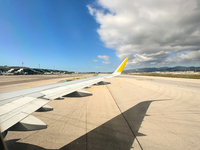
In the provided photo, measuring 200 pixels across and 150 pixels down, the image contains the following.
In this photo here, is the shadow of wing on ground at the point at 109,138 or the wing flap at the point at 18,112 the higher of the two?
the wing flap at the point at 18,112

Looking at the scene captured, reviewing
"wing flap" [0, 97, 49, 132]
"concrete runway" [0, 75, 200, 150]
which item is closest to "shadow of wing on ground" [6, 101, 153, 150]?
"concrete runway" [0, 75, 200, 150]

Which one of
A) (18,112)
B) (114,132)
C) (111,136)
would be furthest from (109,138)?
(18,112)

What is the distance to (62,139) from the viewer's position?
3.36m

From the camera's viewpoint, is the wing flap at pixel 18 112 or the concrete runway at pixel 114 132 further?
the concrete runway at pixel 114 132

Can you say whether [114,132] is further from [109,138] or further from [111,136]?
[109,138]

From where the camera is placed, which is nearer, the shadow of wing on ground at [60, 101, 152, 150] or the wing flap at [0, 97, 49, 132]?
the wing flap at [0, 97, 49, 132]

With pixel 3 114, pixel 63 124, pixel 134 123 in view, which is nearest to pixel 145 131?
pixel 134 123

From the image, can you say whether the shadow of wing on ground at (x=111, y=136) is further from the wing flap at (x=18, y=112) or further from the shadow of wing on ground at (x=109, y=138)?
the wing flap at (x=18, y=112)

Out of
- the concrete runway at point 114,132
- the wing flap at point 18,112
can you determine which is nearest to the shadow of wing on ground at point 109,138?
the concrete runway at point 114,132

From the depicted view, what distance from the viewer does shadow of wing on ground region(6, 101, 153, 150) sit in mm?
3002

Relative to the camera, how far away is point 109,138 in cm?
338

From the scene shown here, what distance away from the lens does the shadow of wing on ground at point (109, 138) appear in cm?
300

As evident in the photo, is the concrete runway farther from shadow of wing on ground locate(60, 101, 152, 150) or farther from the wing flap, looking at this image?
the wing flap

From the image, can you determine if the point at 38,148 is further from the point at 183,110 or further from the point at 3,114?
the point at 183,110
